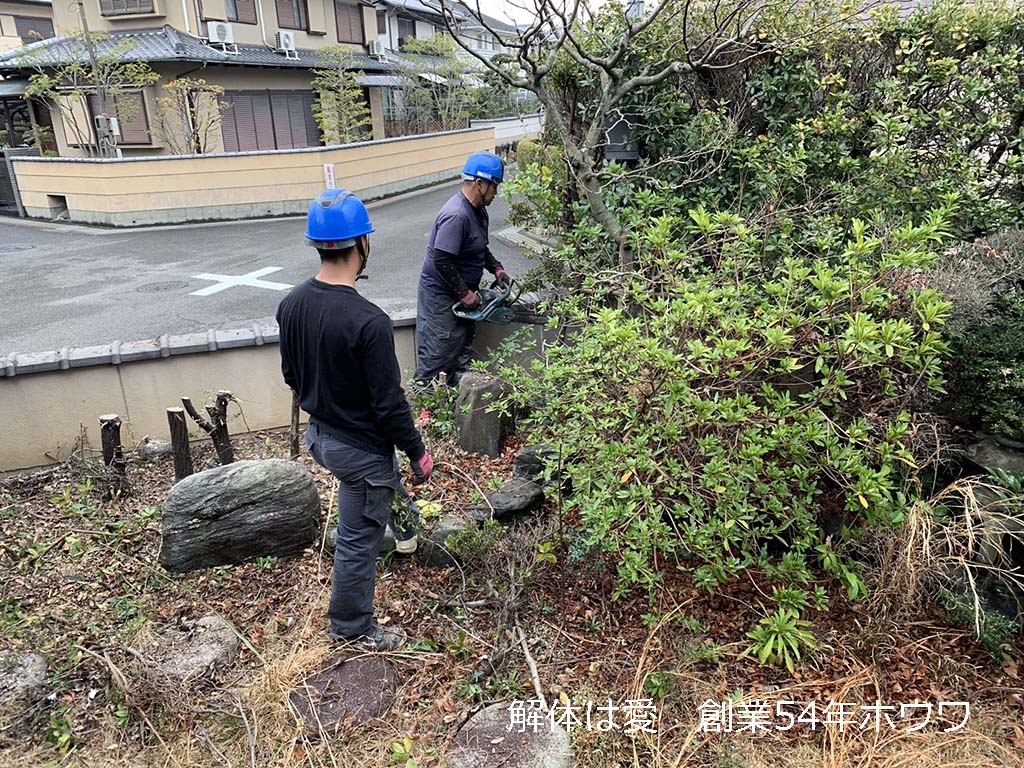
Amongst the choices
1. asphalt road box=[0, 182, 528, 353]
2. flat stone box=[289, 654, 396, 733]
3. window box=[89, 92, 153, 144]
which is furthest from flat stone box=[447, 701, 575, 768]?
window box=[89, 92, 153, 144]

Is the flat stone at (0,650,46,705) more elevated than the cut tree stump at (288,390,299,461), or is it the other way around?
the cut tree stump at (288,390,299,461)

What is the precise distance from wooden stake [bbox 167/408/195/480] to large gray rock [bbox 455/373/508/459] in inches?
67.8

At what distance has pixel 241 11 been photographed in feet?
61.0

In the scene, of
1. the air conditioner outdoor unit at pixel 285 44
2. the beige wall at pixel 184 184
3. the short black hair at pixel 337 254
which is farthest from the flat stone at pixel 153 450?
the air conditioner outdoor unit at pixel 285 44

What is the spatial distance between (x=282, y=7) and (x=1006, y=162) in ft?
67.3

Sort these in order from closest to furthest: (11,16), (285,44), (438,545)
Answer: (438,545), (285,44), (11,16)

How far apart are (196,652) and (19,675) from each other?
27.1 inches

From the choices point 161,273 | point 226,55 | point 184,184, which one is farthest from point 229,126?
point 161,273

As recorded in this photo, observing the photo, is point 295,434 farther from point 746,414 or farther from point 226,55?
point 226,55

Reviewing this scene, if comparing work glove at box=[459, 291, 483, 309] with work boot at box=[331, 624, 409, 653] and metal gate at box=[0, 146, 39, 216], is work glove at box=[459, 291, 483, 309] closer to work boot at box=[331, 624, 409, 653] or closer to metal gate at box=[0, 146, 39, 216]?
work boot at box=[331, 624, 409, 653]

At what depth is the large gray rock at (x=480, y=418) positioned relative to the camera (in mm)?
4766

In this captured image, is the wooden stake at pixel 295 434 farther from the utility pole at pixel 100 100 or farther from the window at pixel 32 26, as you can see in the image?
the window at pixel 32 26

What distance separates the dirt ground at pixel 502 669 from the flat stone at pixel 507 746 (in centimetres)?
8

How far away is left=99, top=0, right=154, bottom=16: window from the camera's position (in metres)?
16.9
